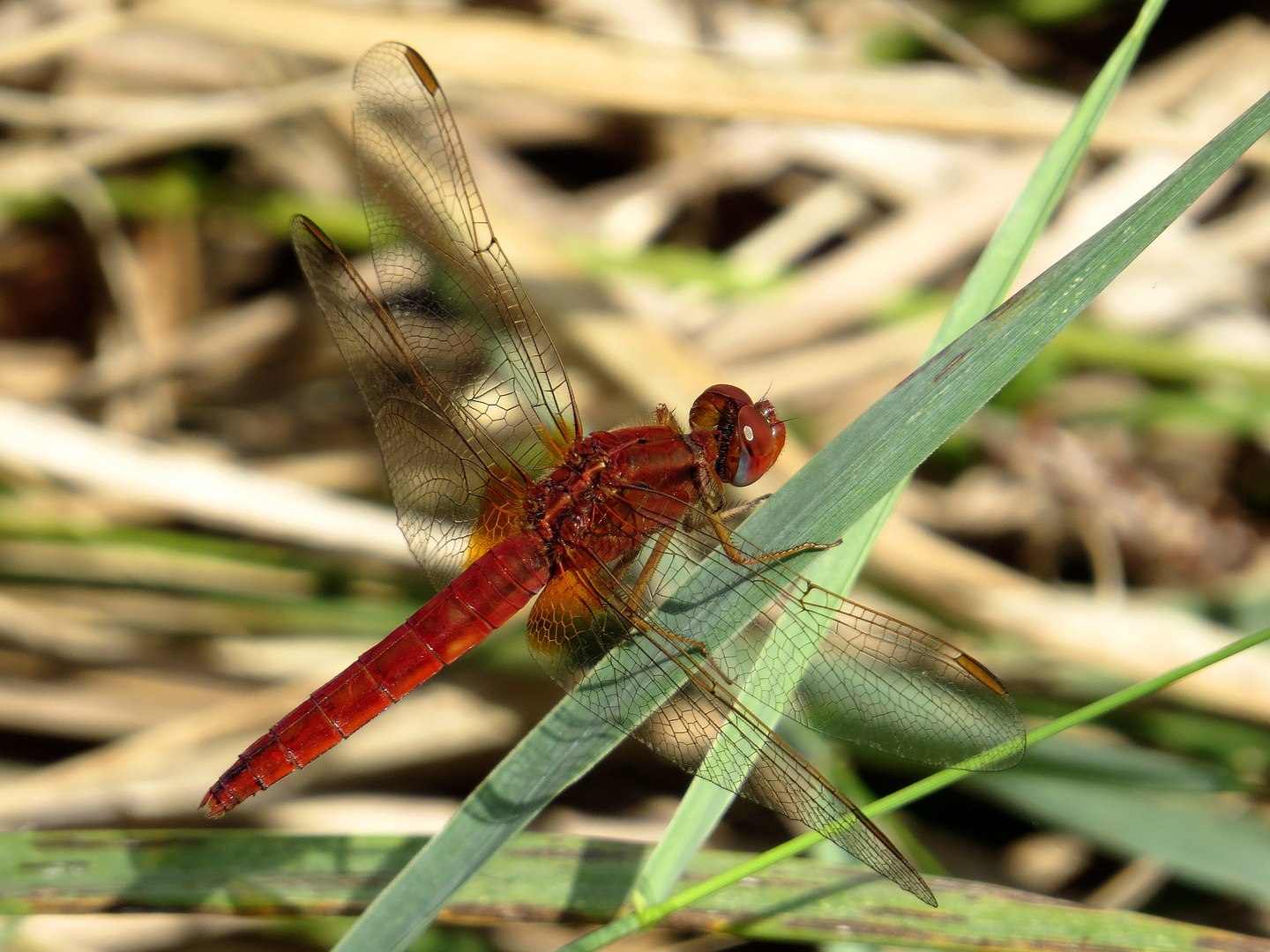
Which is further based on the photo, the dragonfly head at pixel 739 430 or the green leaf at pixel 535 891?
the dragonfly head at pixel 739 430

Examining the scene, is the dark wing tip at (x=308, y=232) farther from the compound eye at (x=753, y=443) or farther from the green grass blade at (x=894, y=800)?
the green grass blade at (x=894, y=800)

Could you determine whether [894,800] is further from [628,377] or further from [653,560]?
[628,377]

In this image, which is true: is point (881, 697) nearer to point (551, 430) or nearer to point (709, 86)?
point (551, 430)

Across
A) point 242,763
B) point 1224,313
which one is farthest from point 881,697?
point 1224,313

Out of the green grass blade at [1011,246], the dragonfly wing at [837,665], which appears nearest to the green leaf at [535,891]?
the dragonfly wing at [837,665]

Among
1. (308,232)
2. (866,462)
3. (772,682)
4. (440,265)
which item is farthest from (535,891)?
(308,232)

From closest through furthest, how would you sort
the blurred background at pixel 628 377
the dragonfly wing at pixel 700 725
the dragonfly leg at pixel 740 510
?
the dragonfly wing at pixel 700 725 < the dragonfly leg at pixel 740 510 < the blurred background at pixel 628 377
